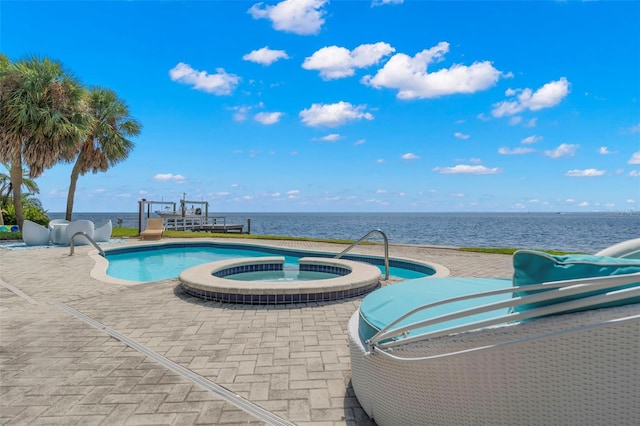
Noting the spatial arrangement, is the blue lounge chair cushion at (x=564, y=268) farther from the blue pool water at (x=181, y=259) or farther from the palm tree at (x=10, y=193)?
the palm tree at (x=10, y=193)

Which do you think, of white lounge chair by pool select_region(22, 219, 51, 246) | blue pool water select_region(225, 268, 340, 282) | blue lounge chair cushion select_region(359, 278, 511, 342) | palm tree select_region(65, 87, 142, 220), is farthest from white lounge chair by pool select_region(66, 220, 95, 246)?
blue lounge chair cushion select_region(359, 278, 511, 342)

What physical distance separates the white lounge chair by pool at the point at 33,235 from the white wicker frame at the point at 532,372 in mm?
14357

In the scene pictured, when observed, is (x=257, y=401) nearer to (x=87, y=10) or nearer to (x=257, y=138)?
(x=87, y=10)

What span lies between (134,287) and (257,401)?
462 centimetres

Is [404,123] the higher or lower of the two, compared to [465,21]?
higher

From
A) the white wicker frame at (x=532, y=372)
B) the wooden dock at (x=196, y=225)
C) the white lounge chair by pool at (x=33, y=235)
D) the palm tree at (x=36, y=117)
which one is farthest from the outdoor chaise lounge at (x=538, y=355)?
the wooden dock at (x=196, y=225)

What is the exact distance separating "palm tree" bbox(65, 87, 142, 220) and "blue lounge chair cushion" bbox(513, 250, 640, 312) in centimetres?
1982

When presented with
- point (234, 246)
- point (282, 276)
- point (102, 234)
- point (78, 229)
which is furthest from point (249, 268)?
point (102, 234)

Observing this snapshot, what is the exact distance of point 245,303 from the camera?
5.08 meters

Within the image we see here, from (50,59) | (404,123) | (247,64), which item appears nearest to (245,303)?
(247,64)

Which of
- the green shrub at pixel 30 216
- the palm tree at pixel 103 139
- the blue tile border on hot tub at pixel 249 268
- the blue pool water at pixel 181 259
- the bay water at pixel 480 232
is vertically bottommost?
the bay water at pixel 480 232

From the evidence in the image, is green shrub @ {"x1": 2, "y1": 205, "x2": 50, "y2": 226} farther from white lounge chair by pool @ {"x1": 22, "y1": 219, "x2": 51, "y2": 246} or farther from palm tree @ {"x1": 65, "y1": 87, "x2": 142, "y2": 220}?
white lounge chair by pool @ {"x1": 22, "y1": 219, "x2": 51, "y2": 246}

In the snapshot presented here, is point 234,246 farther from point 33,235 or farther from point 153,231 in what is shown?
point 33,235

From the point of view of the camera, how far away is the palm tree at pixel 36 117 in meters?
13.7
